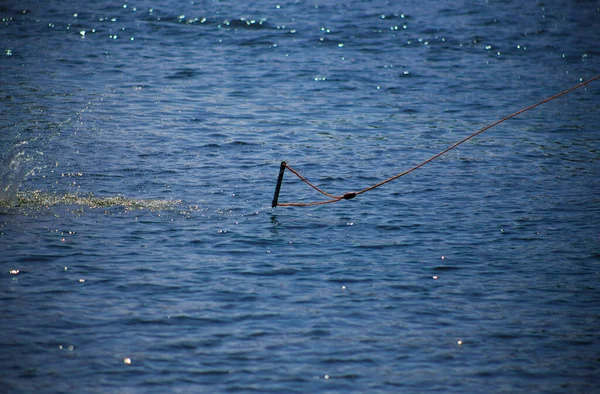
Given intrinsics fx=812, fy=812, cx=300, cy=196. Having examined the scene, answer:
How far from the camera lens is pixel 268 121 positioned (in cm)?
2070

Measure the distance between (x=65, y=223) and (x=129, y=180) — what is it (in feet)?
8.34

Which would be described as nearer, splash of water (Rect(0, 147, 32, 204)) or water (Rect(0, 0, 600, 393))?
water (Rect(0, 0, 600, 393))

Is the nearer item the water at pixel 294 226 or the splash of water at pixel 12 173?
the water at pixel 294 226

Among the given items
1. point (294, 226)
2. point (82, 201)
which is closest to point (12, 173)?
point (82, 201)

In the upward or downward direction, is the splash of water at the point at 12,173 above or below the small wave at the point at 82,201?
above

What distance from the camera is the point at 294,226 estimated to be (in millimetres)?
13250

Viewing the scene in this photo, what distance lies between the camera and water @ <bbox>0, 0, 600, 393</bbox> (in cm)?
895

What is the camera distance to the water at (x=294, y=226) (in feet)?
29.4

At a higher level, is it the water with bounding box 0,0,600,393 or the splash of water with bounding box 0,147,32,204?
the splash of water with bounding box 0,147,32,204

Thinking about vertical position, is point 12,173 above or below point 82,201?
above

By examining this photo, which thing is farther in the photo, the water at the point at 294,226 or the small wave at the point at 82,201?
the small wave at the point at 82,201

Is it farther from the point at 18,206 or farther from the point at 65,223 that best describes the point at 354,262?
the point at 18,206

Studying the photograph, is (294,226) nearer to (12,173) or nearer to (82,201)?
(82,201)

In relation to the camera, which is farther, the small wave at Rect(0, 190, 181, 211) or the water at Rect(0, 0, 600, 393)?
the small wave at Rect(0, 190, 181, 211)
